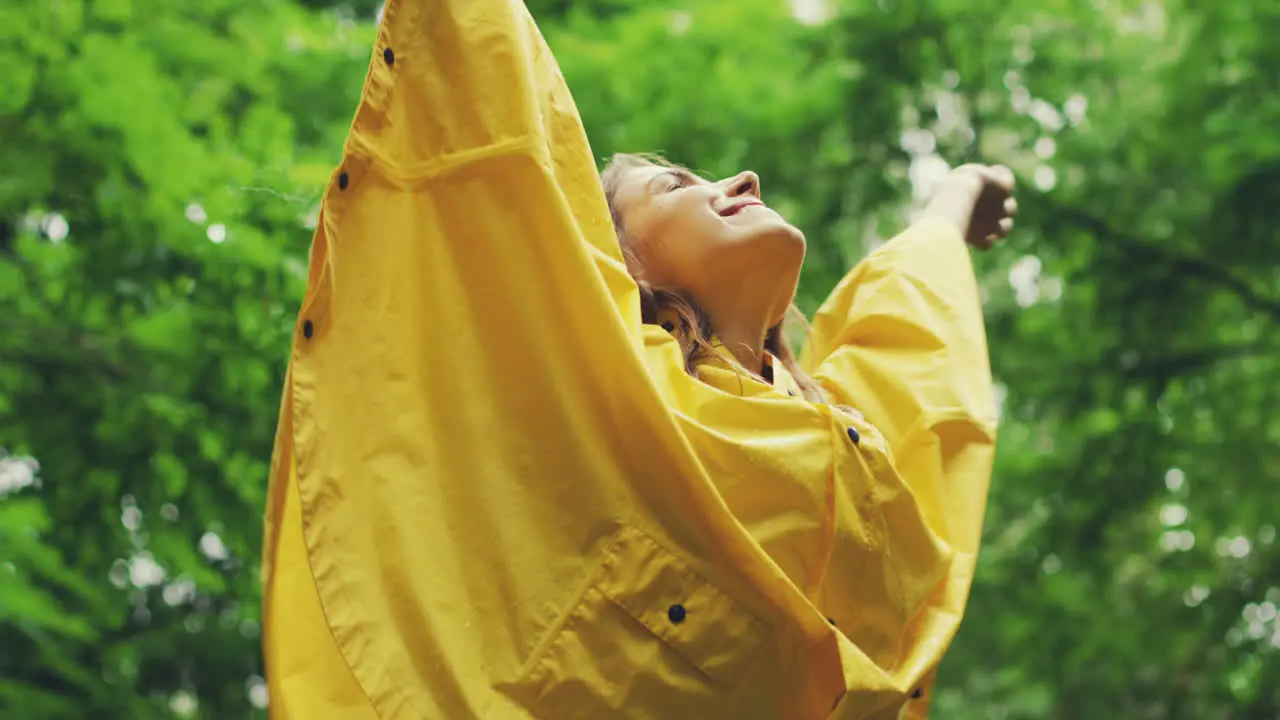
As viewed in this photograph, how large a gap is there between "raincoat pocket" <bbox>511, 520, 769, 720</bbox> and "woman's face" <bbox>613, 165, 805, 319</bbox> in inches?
20.3

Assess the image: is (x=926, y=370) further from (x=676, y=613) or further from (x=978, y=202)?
(x=676, y=613)

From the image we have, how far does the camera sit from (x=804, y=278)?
468cm

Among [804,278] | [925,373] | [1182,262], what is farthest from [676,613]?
[1182,262]

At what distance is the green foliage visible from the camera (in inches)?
136

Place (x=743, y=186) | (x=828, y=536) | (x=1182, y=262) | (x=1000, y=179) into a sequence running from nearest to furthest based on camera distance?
(x=828, y=536), (x=743, y=186), (x=1000, y=179), (x=1182, y=262)

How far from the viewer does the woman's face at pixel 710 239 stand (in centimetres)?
211

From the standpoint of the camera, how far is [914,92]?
15.1 ft

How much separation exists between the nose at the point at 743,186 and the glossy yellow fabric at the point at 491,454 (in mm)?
407

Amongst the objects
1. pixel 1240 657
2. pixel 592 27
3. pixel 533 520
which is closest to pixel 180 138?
pixel 592 27

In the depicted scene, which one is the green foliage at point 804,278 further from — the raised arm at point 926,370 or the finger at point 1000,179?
the finger at point 1000,179

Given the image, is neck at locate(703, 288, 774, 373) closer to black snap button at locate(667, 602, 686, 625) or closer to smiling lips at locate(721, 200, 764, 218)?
smiling lips at locate(721, 200, 764, 218)

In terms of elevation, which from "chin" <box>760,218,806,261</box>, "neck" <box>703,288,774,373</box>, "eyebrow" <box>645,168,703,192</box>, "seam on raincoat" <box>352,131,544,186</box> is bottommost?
"neck" <box>703,288,774,373</box>

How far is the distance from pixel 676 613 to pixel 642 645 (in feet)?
0.19

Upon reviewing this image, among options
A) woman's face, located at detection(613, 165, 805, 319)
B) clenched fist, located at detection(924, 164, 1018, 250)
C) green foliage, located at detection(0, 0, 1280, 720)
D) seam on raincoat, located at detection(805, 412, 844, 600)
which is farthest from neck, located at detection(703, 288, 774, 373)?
green foliage, located at detection(0, 0, 1280, 720)
